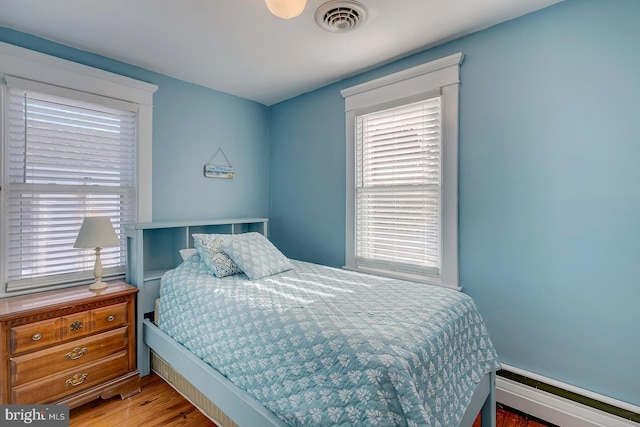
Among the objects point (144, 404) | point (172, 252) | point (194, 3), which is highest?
point (194, 3)

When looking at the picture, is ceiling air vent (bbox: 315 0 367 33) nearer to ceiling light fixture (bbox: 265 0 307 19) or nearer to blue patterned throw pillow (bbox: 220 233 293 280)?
ceiling light fixture (bbox: 265 0 307 19)

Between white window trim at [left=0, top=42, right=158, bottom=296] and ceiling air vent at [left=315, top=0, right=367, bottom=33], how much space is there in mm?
1654

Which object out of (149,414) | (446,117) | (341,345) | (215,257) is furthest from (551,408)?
(149,414)

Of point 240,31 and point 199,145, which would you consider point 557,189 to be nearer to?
point 240,31

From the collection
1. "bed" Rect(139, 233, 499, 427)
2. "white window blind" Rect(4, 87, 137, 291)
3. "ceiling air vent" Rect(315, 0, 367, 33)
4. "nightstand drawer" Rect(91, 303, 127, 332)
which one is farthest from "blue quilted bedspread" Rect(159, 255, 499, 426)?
"ceiling air vent" Rect(315, 0, 367, 33)

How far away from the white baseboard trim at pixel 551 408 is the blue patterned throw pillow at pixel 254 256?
5.61 feet

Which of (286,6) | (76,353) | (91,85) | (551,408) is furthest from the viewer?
(91,85)

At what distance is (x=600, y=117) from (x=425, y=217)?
1.15 m

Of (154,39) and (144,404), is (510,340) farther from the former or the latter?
(154,39)

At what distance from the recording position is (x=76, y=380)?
6.38 ft

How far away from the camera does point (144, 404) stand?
6.71ft

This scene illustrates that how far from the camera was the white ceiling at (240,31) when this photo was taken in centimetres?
181

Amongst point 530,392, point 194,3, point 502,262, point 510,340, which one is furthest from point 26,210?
point 530,392

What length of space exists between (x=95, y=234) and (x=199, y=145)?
1.29 metres
